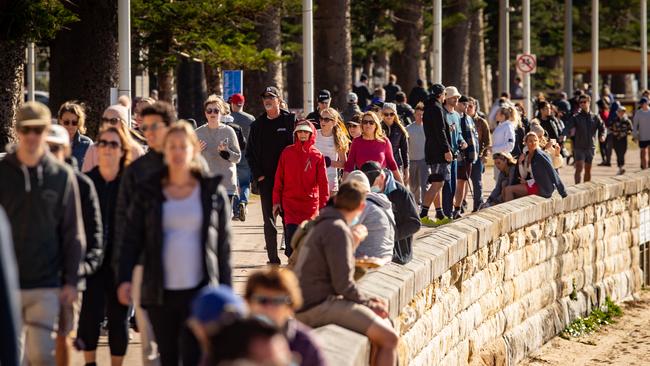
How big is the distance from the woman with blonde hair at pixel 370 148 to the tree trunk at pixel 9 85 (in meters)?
5.83

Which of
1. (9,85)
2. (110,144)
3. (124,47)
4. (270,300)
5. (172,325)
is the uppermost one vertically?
(124,47)

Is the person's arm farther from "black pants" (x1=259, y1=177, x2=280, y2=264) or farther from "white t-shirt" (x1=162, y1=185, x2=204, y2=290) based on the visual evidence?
"black pants" (x1=259, y1=177, x2=280, y2=264)

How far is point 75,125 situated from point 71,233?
3.49 m

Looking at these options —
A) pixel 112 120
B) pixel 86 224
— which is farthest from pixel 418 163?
pixel 86 224

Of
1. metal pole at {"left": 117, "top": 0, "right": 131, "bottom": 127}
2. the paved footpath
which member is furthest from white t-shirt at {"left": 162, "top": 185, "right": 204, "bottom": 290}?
metal pole at {"left": 117, "top": 0, "right": 131, "bottom": 127}

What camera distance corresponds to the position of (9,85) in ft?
69.9

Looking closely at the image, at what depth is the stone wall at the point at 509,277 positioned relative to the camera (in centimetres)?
1234

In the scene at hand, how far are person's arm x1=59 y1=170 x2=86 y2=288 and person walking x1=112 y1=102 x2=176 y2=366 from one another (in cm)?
21

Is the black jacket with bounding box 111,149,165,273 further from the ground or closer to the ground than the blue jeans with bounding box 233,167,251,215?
further from the ground

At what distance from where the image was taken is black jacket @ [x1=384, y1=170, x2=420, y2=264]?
12719mm

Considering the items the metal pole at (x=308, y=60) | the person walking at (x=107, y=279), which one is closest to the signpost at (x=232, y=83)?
the metal pole at (x=308, y=60)

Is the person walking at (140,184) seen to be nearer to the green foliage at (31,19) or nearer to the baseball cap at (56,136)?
the baseball cap at (56,136)

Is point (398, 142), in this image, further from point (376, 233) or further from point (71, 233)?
point (71, 233)

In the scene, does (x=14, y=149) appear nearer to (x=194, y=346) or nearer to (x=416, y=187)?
(x=194, y=346)
